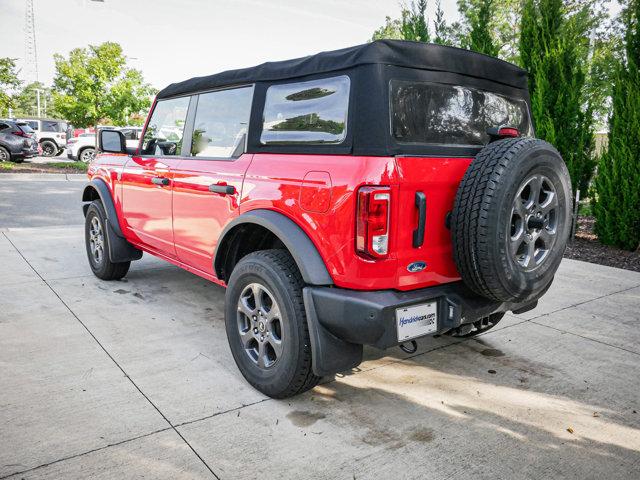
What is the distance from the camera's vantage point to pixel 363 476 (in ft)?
7.36

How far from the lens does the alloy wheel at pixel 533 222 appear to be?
2.57 meters

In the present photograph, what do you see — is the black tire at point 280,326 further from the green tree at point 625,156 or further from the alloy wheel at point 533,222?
the green tree at point 625,156

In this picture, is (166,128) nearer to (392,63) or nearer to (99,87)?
(392,63)

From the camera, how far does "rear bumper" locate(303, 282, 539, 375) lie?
2.41m

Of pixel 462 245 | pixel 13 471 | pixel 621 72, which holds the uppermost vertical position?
pixel 621 72

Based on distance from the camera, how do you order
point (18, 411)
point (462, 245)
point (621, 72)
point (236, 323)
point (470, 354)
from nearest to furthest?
point (462, 245) → point (18, 411) → point (236, 323) → point (470, 354) → point (621, 72)

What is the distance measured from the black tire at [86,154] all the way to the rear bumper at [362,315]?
69.2ft

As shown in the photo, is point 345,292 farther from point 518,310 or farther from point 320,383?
point 518,310

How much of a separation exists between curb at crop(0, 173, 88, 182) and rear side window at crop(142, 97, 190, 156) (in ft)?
37.9

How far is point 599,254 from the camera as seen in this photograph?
724cm

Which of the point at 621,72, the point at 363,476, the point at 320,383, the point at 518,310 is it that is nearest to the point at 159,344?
the point at 320,383

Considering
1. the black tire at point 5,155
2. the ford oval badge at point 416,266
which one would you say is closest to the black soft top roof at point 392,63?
the ford oval badge at point 416,266

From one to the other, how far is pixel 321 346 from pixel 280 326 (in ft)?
1.19

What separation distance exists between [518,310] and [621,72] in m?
6.01
